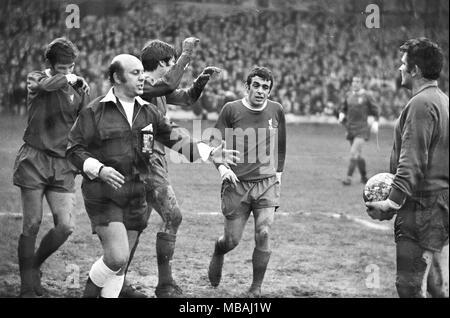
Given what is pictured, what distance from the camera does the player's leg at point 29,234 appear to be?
5789 mm

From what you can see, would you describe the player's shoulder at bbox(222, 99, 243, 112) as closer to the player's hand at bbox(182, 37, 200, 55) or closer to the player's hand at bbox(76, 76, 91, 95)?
the player's hand at bbox(182, 37, 200, 55)

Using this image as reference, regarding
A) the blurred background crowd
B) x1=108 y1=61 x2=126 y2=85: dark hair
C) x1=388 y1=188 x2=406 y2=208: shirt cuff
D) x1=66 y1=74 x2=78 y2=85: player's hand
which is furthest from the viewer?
the blurred background crowd

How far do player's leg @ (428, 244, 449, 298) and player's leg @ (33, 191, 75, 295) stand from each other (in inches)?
112

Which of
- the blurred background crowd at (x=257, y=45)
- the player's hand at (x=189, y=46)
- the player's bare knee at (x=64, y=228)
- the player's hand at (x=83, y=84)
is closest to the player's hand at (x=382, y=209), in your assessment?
the player's hand at (x=189, y=46)

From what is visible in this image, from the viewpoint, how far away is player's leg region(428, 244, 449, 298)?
4895 millimetres

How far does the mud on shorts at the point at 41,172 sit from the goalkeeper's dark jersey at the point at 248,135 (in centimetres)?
135

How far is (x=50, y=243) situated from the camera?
19.4 feet

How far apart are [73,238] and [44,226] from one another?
90 cm

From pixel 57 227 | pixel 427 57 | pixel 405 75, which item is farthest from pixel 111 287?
pixel 427 57

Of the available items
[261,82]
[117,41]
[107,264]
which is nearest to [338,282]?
[261,82]

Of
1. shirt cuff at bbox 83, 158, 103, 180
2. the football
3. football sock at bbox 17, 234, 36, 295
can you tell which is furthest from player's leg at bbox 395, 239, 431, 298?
football sock at bbox 17, 234, 36, 295

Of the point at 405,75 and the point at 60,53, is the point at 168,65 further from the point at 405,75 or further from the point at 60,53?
the point at 405,75

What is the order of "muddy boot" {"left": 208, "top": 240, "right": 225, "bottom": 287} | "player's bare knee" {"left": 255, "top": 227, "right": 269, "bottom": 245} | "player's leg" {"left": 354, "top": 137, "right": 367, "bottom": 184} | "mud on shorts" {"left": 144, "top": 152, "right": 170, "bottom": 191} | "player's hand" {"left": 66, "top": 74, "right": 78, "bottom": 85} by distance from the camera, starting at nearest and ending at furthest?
"player's hand" {"left": 66, "top": 74, "right": 78, "bottom": 85} < "mud on shorts" {"left": 144, "top": 152, "right": 170, "bottom": 191} < "player's bare knee" {"left": 255, "top": 227, "right": 269, "bottom": 245} < "muddy boot" {"left": 208, "top": 240, "right": 225, "bottom": 287} < "player's leg" {"left": 354, "top": 137, "right": 367, "bottom": 184}

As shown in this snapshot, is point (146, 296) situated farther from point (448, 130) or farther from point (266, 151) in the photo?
point (448, 130)
